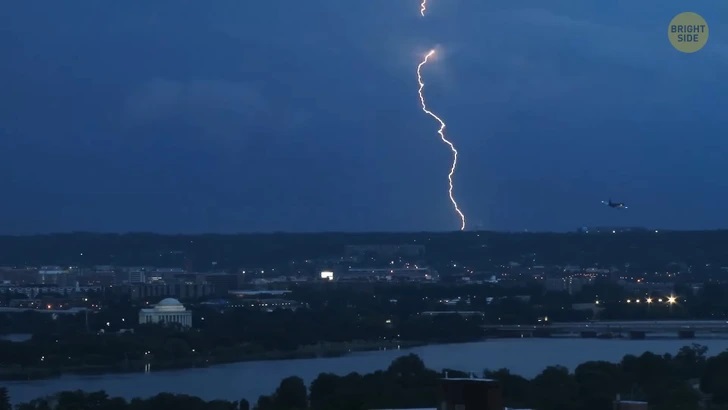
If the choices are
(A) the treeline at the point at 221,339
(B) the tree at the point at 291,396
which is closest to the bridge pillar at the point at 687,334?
(A) the treeline at the point at 221,339

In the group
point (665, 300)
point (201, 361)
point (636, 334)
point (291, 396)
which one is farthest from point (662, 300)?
point (291, 396)

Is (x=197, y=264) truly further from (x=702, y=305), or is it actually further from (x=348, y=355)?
(x=348, y=355)

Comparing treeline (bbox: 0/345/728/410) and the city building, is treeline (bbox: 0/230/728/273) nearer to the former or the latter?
treeline (bbox: 0/345/728/410)

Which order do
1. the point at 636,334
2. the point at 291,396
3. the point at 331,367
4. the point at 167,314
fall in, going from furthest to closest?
the point at 167,314
the point at 636,334
the point at 331,367
the point at 291,396

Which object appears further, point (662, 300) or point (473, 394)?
point (662, 300)

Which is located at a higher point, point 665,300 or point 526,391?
point 665,300

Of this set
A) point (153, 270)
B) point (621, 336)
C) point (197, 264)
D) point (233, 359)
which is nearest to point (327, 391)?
point (233, 359)

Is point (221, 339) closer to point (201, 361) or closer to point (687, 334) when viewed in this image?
point (201, 361)

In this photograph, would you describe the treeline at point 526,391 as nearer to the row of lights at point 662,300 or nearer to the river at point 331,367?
the river at point 331,367
